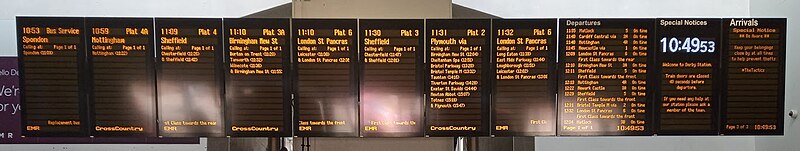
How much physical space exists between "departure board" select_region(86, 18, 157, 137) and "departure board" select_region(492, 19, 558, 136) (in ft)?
5.91

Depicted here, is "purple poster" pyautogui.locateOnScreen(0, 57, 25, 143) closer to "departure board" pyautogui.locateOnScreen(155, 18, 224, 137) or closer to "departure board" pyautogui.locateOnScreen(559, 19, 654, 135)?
"departure board" pyautogui.locateOnScreen(155, 18, 224, 137)

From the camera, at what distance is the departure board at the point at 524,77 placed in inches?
118

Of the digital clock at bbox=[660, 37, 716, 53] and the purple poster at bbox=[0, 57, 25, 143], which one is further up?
the digital clock at bbox=[660, 37, 716, 53]

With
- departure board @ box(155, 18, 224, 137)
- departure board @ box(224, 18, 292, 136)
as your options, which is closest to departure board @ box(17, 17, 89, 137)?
departure board @ box(155, 18, 224, 137)

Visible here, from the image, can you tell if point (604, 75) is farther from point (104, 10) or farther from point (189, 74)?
point (104, 10)

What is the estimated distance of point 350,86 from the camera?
9.78 ft

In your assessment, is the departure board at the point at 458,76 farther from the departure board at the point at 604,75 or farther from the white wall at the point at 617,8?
the white wall at the point at 617,8

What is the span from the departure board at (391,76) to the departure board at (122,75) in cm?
111

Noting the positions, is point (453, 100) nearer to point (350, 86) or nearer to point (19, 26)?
point (350, 86)

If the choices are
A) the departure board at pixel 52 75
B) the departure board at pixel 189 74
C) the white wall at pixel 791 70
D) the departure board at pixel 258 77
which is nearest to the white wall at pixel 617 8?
the white wall at pixel 791 70

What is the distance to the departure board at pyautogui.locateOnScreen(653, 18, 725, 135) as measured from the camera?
3037 millimetres

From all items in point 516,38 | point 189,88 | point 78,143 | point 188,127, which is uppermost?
point 516,38

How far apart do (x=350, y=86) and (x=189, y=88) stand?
2.72 feet

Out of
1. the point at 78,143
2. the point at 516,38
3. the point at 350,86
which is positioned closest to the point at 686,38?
the point at 516,38
